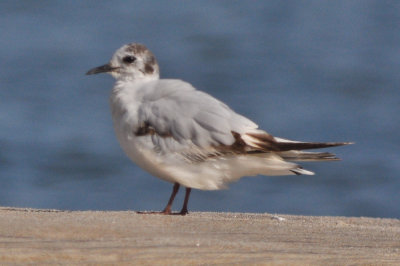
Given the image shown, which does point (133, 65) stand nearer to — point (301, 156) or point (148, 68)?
point (148, 68)

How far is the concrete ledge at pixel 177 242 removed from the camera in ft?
12.9

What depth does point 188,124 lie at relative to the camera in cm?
550

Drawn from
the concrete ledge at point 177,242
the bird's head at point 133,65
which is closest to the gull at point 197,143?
the bird's head at point 133,65

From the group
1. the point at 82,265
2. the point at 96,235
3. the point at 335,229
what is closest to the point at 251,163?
the point at 335,229

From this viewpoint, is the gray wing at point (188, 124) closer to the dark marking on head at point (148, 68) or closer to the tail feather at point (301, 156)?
the tail feather at point (301, 156)

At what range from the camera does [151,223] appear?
4.72 m

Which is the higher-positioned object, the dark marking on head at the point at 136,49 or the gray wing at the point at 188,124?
the dark marking on head at the point at 136,49

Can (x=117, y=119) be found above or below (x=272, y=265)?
above

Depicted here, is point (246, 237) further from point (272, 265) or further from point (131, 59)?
point (131, 59)

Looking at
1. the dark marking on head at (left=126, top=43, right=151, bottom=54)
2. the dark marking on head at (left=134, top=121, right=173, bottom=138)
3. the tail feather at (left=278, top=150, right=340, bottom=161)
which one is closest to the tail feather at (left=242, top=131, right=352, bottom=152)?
the tail feather at (left=278, top=150, right=340, bottom=161)

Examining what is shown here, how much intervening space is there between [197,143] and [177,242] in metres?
1.37

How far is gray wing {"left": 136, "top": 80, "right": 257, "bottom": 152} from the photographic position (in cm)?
549

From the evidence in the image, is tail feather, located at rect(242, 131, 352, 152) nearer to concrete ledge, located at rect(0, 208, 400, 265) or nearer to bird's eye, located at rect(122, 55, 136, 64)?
concrete ledge, located at rect(0, 208, 400, 265)

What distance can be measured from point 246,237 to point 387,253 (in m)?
0.62
